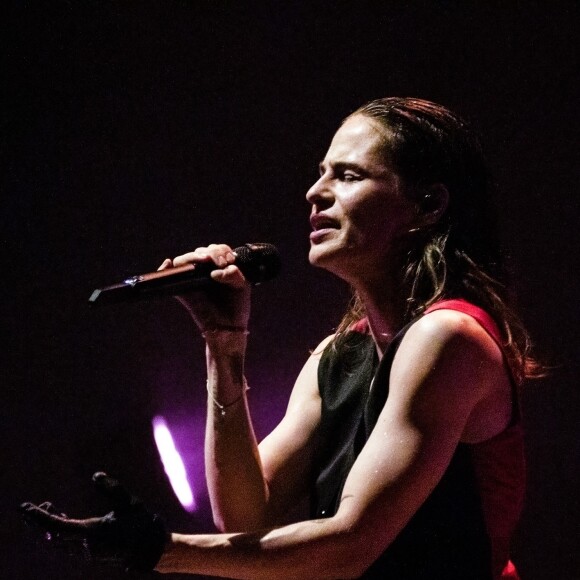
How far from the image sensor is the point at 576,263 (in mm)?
2199

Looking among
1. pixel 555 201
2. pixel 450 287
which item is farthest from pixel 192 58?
pixel 450 287

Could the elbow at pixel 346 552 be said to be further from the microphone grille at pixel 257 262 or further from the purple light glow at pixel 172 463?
the purple light glow at pixel 172 463

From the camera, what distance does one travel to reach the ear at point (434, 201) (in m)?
1.60

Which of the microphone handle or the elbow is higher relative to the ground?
the microphone handle

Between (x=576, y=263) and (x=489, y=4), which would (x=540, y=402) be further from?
(x=489, y=4)

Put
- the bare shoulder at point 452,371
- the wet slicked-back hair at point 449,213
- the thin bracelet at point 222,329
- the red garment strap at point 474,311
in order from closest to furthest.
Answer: the bare shoulder at point 452,371, the red garment strap at point 474,311, the wet slicked-back hair at point 449,213, the thin bracelet at point 222,329

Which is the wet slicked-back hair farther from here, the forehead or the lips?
the lips

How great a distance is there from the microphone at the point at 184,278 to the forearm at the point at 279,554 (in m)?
0.38

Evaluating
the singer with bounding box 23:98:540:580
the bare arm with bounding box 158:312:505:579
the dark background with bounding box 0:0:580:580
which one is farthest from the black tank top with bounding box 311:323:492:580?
the dark background with bounding box 0:0:580:580

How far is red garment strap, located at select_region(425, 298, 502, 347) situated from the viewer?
1.40 m

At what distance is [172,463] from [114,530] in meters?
1.20

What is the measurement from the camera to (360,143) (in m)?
1.62

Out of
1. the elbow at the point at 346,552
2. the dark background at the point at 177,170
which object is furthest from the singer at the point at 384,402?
the dark background at the point at 177,170

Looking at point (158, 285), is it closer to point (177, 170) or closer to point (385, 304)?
point (385, 304)
